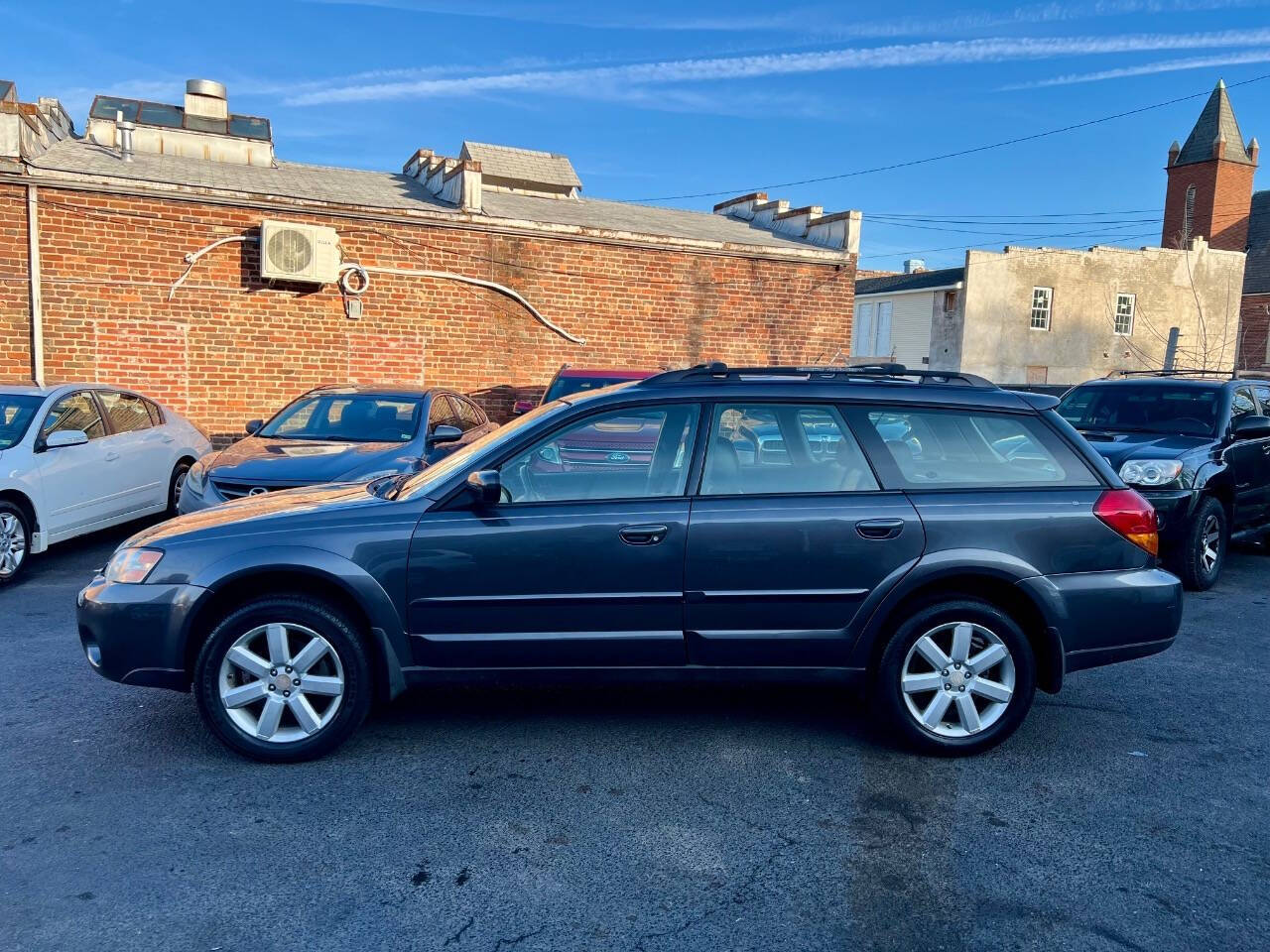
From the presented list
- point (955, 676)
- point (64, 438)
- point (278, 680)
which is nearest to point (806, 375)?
point (955, 676)

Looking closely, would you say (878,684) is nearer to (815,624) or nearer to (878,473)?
(815,624)

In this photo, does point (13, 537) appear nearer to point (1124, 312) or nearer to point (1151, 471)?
point (1151, 471)

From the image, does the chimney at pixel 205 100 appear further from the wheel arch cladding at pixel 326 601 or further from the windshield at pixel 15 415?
the wheel arch cladding at pixel 326 601

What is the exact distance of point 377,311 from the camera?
513 inches

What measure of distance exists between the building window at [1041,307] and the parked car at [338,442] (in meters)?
30.4

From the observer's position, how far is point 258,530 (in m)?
3.94

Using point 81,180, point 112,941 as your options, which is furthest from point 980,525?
point 81,180

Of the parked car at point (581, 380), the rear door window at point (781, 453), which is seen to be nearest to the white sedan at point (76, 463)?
the parked car at point (581, 380)

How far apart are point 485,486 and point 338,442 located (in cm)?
461

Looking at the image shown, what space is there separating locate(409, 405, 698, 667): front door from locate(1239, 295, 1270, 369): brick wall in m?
44.5

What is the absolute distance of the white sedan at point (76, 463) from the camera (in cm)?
718

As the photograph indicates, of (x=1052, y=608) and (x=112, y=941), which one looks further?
(x=1052, y=608)

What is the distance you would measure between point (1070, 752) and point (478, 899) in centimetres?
274

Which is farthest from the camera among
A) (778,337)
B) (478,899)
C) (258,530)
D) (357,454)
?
(778,337)
